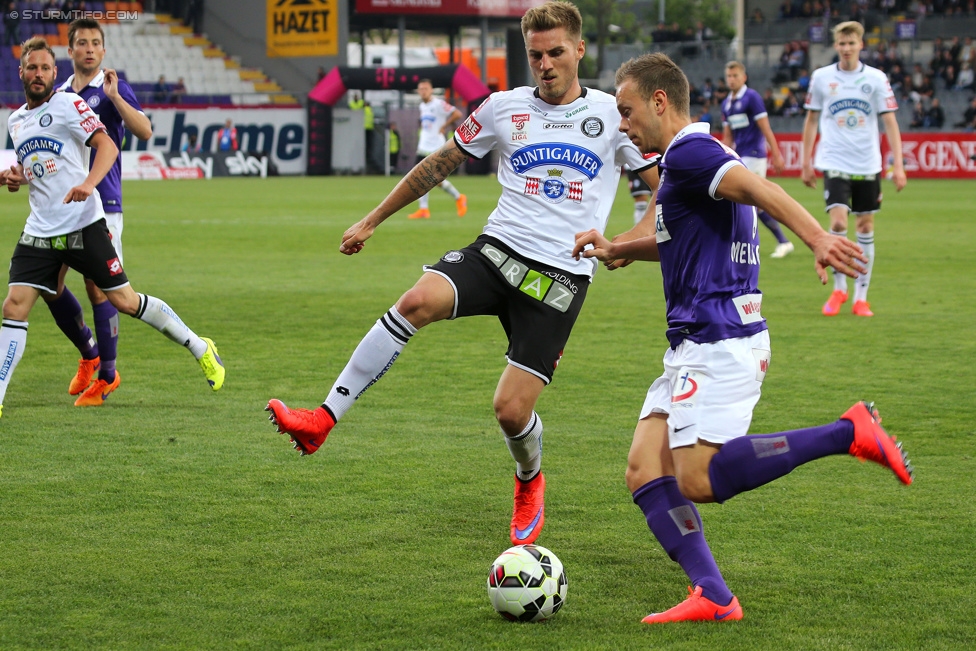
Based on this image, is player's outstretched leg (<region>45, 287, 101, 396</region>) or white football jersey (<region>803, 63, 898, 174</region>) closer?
player's outstretched leg (<region>45, 287, 101, 396</region>)

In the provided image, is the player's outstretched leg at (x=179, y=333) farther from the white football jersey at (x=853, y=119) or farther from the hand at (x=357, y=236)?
the white football jersey at (x=853, y=119)

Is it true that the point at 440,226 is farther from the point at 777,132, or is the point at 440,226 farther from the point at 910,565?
the point at 777,132

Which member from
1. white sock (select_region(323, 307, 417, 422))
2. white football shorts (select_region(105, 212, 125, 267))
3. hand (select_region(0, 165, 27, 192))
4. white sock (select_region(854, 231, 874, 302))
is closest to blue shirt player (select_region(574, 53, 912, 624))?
white sock (select_region(323, 307, 417, 422))

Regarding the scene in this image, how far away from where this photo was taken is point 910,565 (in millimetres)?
4480

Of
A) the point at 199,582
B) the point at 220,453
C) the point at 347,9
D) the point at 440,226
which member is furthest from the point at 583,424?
the point at 347,9

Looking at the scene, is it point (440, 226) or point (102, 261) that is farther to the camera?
point (440, 226)

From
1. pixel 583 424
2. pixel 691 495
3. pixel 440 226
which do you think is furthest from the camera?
pixel 440 226

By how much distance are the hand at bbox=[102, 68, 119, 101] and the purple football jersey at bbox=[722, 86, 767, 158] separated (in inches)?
399

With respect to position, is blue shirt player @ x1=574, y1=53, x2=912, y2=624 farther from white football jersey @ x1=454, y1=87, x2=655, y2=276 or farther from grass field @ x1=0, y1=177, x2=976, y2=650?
white football jersey @ x1=454, y1=87, x2=655, y2=276

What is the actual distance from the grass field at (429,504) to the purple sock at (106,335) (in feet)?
0.61

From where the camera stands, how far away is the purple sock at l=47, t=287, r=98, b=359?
7.70 meters

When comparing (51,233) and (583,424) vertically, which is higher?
(51,233)

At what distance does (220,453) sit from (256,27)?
42.7 metres

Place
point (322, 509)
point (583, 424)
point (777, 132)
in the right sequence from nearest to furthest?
point (322, 509) → point (583, 424) → point (777, 132)
